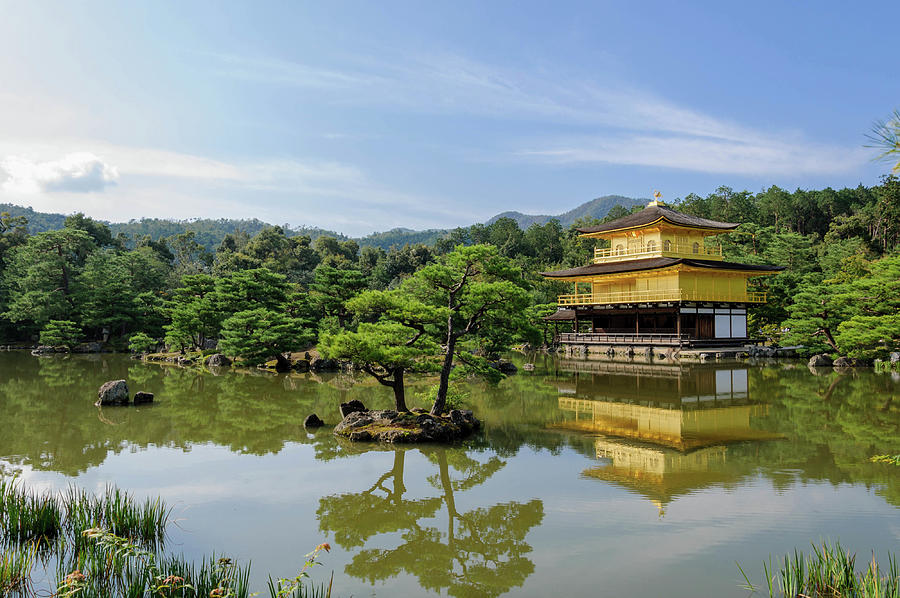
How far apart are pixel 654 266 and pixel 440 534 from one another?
83.9 ft

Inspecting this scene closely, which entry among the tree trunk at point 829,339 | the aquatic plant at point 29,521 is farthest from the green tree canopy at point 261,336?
the tree trunk at point 829,339

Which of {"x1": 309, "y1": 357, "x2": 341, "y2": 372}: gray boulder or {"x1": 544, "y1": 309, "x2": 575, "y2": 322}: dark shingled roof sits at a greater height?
{"x1": 544, "y1": 309, "x2": 575, "y2": 322}: dark shingled roof

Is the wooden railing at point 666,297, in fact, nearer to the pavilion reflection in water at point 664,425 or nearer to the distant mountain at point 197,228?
the pavilion reflection in water at point 664,425

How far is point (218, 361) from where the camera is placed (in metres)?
25.8

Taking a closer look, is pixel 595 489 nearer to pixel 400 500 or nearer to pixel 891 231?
pixel 400 500

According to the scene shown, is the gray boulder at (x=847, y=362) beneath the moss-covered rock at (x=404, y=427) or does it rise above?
beneath

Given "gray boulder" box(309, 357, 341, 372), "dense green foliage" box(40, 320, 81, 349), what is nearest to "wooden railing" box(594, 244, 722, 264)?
"gray boulder" box(309, 357, 341, 372)

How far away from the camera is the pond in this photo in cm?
541

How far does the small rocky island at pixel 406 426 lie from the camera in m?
10.5

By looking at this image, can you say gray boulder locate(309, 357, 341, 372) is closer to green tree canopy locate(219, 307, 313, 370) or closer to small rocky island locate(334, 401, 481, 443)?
green tree canopy locate(219, 307, 313, 370)

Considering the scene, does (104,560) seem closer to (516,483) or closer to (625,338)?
(516,483)

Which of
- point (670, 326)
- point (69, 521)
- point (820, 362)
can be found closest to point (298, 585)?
point (69, 521)

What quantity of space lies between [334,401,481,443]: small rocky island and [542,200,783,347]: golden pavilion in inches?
768

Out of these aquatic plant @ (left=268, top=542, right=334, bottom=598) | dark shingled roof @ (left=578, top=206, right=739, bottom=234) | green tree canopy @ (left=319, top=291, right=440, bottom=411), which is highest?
dark shingled roof @ (left=578, top=206, right=739, bottom=234)
